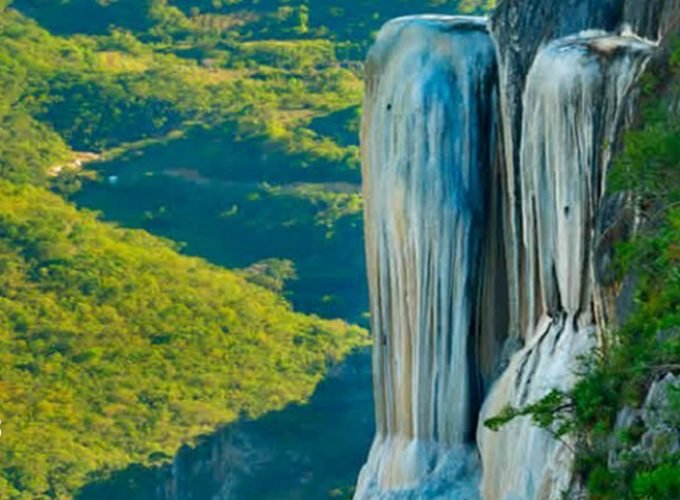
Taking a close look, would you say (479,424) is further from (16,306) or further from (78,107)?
(78,107)

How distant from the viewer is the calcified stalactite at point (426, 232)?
12.7 meters

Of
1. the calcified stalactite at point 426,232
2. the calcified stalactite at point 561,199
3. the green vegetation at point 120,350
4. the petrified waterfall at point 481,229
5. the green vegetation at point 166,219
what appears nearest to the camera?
the calcified stalactite at point 561,199

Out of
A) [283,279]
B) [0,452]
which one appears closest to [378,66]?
[0,452]

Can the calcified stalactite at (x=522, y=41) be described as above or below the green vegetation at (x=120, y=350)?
above

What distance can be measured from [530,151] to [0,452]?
1868 inches

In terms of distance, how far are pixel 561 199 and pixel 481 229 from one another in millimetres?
1187

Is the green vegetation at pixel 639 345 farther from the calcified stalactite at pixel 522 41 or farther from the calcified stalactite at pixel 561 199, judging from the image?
the calcified stalactite at pixel 522 41

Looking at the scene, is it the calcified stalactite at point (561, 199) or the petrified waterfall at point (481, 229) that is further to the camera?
the petrified waterfall at point (481, 229)

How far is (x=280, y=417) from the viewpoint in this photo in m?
64.1

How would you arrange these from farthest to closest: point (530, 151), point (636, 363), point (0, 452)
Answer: point (0, 452) < point (530, 151) < point (636, 363)

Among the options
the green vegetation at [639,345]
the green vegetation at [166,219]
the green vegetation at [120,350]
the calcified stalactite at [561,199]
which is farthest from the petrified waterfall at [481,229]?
the green vegetation at [120,350]

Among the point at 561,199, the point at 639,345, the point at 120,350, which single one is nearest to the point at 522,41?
the point at 561,199

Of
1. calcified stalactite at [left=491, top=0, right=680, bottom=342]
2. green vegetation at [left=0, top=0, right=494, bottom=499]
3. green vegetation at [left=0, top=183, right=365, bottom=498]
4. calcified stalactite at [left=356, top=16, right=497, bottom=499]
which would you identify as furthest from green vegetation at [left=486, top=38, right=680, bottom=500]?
green vegetation at [left=0, top=183, right=365, bottom=498]

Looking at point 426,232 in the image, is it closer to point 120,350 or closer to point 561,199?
point 561,199
